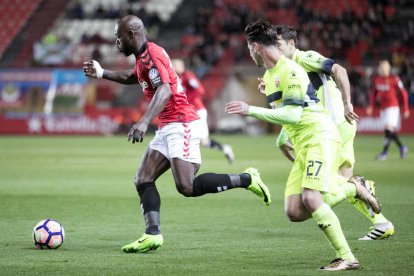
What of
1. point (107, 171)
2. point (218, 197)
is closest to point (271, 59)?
point (218, 197)

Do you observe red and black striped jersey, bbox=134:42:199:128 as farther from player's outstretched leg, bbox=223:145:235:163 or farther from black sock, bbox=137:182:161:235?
player's outstretched leg, bbox=223:145:235:163

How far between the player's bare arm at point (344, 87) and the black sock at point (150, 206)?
204 centimetres

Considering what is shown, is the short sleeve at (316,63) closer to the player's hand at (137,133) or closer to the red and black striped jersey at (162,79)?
the red and black striped jersey at (162,79)

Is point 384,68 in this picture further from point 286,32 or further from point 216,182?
point 216,182

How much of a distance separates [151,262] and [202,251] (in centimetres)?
77

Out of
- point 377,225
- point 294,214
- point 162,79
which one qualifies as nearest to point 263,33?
point 162,79

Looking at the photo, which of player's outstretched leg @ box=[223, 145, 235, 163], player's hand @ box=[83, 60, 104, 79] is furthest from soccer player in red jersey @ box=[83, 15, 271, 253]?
player's outstretched leg @ box=[223, 145, 235, 163]

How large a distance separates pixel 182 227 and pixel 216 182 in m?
1.69

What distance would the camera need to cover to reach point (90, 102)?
39.1 metres

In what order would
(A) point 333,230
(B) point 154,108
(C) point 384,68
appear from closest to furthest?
(A) point 333,230
(B) point 154,108
(C) point 384,68

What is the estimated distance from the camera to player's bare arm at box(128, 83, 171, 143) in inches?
304

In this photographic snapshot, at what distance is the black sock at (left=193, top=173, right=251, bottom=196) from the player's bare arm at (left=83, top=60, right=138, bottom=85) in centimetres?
130

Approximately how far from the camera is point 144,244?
27.0ft

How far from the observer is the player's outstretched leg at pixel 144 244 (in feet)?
27.0
